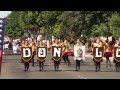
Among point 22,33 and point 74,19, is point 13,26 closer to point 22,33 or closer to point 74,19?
point 22,33

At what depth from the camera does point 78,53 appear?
94.7ft

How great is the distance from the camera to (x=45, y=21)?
7650 centimetres

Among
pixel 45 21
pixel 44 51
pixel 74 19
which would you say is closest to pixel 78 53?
pixel 44 51

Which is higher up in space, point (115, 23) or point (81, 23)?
point (81, 23)

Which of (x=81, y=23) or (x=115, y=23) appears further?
(x=81, y=23)

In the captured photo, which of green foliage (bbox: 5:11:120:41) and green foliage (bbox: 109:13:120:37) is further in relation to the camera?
green foliage (bbox: 5:11:120:41)

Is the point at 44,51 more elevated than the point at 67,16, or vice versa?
the point at 67,16

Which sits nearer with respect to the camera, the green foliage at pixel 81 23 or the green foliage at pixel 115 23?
the green foliage at pixel 115 23
